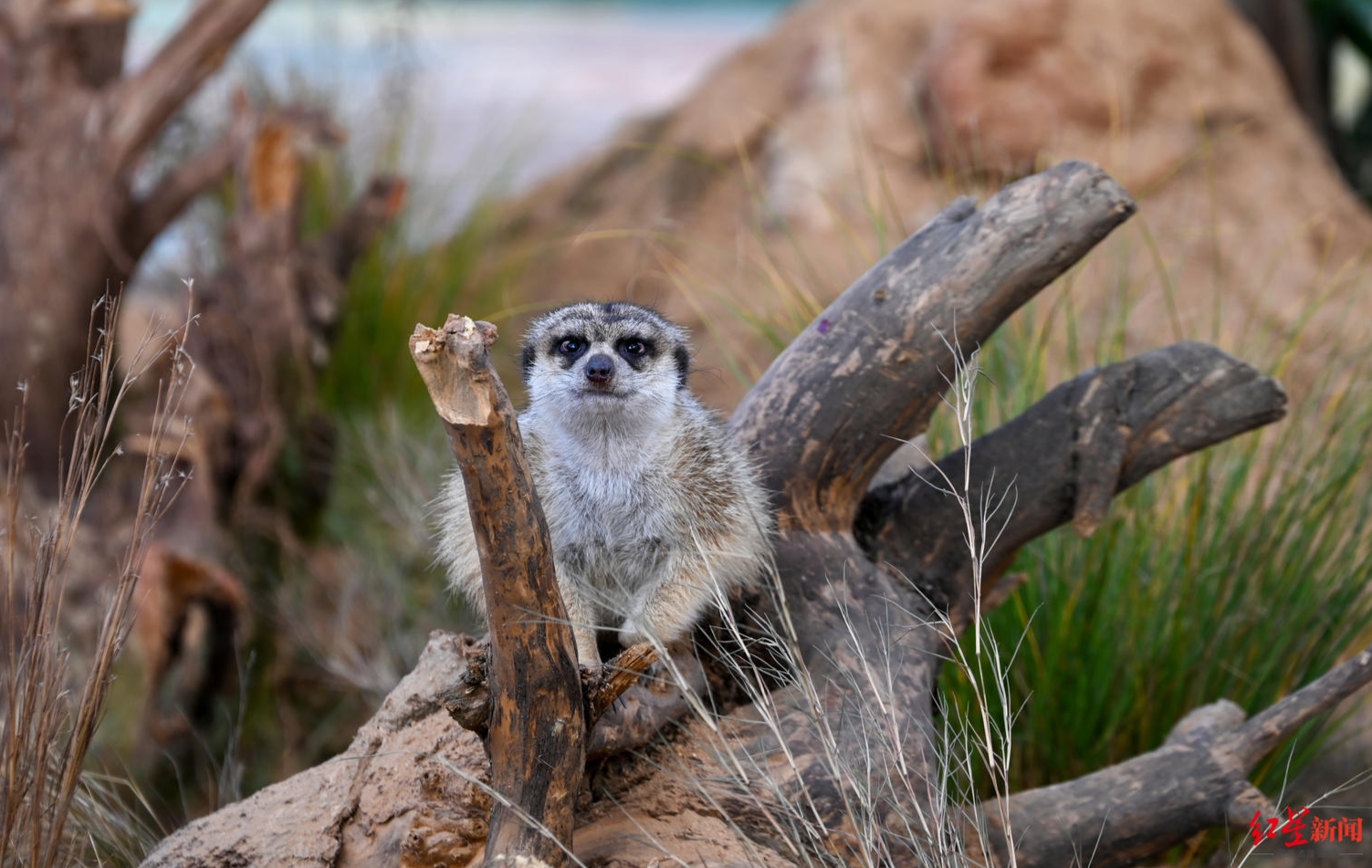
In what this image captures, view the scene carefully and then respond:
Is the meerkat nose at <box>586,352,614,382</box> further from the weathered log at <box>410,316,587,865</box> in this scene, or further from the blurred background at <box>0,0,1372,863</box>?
the blurred background at <box>0,0,1372,863</box>

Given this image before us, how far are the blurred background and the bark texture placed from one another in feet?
1.22

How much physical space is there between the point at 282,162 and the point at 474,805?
315cm

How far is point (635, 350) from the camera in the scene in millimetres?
2299

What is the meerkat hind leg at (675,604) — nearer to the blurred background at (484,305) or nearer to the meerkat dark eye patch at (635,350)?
the meerkat dark eye patch at (635,350)

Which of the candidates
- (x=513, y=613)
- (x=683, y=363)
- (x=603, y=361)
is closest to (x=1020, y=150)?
(x=683, y=363)

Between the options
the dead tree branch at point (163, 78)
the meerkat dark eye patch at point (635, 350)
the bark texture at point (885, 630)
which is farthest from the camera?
the dead tree branch at point (163, 78)

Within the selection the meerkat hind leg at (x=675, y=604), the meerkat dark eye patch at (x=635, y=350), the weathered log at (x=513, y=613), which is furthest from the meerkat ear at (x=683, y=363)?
the weathered log at (x=513, y=613)

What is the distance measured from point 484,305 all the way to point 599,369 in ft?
12.3

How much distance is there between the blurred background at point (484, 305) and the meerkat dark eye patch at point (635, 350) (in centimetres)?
81

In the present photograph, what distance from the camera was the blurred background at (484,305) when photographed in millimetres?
2918

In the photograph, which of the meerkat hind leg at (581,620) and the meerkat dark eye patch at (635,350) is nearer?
the meerkat hind leg at (581,620)

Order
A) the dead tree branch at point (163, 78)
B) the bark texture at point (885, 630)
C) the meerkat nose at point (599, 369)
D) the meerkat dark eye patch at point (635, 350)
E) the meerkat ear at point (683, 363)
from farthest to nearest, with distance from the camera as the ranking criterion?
the dead tree branch at point (163, 78)
the meerkat ear at point (683, 363)
the meerkat dark eye patch at point (635, 350)
the meerkat nose at point (599, 369)
the bark texture at point (885, 630)

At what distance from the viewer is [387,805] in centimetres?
212

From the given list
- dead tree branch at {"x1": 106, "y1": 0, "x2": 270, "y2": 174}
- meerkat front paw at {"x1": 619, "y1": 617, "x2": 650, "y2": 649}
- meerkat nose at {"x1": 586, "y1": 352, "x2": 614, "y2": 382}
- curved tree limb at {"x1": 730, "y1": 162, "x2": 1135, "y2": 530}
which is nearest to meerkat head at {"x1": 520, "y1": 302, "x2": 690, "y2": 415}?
meerkat nose at {"x1": 586, "y1": 352, "x2": 614, "y2": 382}
